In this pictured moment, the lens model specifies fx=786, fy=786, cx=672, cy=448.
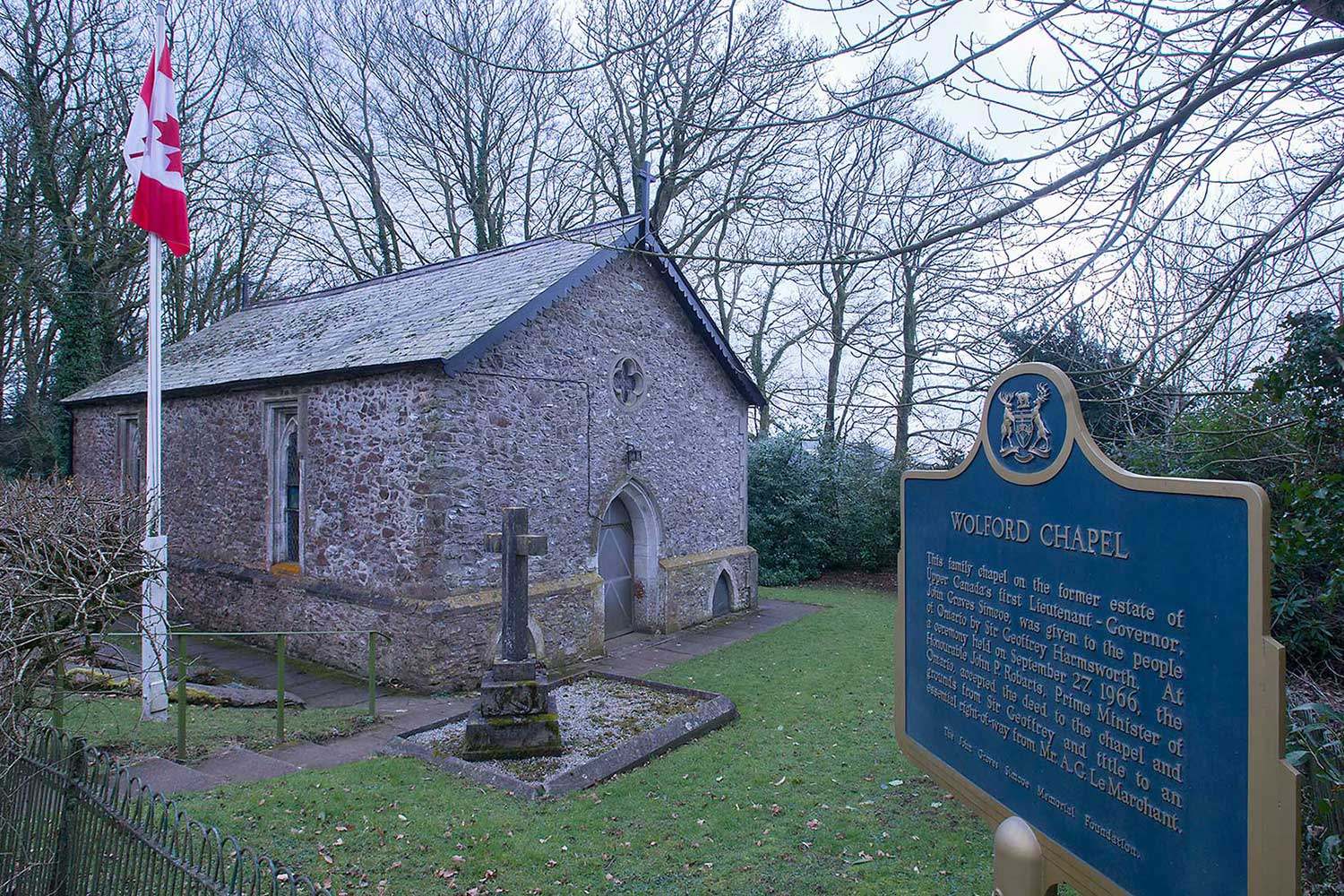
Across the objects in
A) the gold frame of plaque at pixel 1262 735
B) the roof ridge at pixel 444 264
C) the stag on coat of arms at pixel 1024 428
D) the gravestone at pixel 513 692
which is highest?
the roof ridge at pixel 444 264

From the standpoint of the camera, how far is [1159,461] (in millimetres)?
9062

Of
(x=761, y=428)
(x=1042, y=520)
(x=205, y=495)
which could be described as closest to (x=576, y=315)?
(x=205, y=495)

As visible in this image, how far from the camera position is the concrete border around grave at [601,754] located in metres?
7.32

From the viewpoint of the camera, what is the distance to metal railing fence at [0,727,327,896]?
379 centimetres

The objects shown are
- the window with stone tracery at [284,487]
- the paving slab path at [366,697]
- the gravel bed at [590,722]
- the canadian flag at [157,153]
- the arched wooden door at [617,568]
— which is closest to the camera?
the paving slab path at [366,697]

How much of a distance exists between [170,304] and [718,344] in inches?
811

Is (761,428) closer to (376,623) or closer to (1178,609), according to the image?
(376,623)

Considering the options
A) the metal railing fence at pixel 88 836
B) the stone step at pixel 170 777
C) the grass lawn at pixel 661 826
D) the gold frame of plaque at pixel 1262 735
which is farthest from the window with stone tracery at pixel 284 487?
the gold frame of plaque at pixel 1262 735

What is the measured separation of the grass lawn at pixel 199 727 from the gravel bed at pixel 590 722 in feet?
4.60

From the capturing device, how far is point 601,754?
7984 mm

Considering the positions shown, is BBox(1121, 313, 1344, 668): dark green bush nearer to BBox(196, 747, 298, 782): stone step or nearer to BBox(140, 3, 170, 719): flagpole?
BBox(196, 747, 298, 782): stone step

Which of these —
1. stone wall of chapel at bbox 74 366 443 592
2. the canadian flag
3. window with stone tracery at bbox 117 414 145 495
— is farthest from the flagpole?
window with stone tracery at bbox 117 414 145 495

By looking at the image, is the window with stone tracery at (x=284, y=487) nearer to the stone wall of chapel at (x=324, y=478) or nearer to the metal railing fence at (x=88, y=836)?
the stone wall of chapel at (x=324, y=478)

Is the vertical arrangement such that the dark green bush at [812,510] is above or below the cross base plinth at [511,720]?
above
